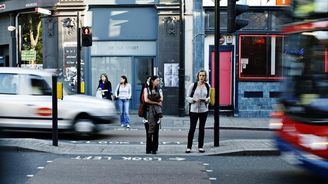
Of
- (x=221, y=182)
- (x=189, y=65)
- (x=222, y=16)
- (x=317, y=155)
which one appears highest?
(x=222, y=16)

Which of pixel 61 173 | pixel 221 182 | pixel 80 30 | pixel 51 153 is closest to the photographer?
Result: pixel 221 182

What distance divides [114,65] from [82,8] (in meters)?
2.50

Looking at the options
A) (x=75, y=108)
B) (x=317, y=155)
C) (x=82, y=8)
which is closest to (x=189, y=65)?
(x=82, y=8)

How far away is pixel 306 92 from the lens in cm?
662

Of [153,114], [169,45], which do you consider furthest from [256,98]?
[153,114]

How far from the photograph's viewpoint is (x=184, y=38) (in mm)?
18875

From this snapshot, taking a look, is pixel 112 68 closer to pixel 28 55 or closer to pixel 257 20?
pixel 28 55

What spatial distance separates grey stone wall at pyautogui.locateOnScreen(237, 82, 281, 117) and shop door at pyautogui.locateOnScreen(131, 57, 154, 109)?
3.58m

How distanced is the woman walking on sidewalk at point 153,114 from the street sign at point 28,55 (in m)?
11.7

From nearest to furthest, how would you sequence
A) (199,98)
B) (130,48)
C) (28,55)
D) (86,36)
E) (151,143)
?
(199,98) < (151,143) < (86,36) < (130,48) < (28,55)

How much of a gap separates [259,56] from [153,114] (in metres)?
9.70

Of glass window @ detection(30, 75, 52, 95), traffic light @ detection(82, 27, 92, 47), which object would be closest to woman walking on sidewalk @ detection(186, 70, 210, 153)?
glass window @ detection(30, 75, 52, 95)

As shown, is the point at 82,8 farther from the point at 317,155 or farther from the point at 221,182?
the point at 317,155

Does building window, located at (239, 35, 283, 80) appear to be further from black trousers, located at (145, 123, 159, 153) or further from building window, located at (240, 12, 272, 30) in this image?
black trousers, located at (145, 123, 159, 153)
